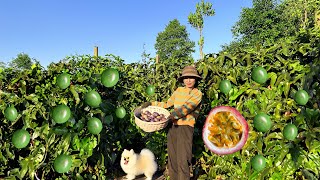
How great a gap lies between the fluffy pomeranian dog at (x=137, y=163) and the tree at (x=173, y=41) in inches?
2001

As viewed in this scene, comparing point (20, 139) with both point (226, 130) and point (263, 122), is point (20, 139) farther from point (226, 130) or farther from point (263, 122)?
point (226, 130)

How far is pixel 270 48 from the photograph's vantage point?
10.7 feet

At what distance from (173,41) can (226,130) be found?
2136 inches

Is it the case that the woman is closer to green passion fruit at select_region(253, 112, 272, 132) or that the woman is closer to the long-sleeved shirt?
the long-sleeved shirt

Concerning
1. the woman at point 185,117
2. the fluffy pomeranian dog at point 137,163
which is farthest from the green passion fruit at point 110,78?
the fluffy pomeranian dog at point 137,163

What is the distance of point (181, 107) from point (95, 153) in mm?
1503

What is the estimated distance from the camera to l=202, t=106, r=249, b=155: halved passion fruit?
2.67 metres

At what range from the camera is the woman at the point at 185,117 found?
3850 mm

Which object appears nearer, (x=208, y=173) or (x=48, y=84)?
(x=48, y=84)

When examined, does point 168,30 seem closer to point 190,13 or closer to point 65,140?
point 190,13

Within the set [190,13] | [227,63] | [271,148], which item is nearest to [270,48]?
[227,63]

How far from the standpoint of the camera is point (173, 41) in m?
56.3

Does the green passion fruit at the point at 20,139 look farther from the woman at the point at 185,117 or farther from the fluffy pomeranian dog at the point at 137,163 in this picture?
the fluffy pomeranian dog at the point at 137,163

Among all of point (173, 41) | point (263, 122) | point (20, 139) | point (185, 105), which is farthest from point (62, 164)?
point (173, 41)
